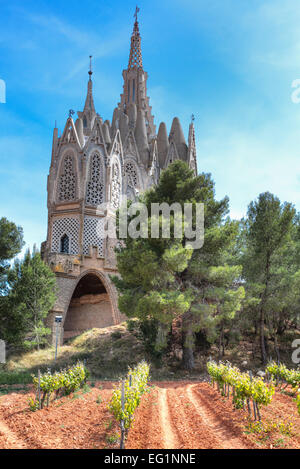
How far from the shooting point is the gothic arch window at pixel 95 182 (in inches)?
955

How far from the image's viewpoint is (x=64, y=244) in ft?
77.9

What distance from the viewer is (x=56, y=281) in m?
21.3

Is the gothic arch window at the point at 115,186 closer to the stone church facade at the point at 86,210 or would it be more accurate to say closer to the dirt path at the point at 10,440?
the stone church facade at the point at 86,210

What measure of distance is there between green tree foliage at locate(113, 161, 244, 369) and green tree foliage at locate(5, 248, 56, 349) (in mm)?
4490

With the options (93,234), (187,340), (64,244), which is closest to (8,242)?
(64,244)

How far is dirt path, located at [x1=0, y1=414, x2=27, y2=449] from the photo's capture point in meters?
5.72

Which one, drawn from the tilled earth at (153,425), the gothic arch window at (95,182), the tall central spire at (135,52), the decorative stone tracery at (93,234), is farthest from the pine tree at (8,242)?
the tall central spire at (135,52)

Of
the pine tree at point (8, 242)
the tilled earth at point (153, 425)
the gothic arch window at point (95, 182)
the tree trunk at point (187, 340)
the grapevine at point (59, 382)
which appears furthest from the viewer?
the gothic arch window at point (95, 182)

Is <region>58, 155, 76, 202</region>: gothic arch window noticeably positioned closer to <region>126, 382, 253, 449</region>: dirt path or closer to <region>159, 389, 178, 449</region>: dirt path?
<region>126, 382, 253, 449</region>: dirt path

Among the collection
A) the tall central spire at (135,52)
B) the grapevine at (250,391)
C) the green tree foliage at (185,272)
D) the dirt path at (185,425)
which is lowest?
the dirt path at (185,425)

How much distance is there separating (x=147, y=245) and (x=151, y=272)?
46.6 inches

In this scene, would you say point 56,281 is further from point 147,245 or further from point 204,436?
point 204,436

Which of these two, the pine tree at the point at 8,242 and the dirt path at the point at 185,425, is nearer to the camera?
the dirt path at the point at 185,425

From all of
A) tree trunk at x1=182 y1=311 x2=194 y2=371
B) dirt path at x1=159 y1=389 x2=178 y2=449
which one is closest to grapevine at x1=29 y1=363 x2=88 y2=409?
dirt path at x1=159 y1=389 x2=178 y2=449
